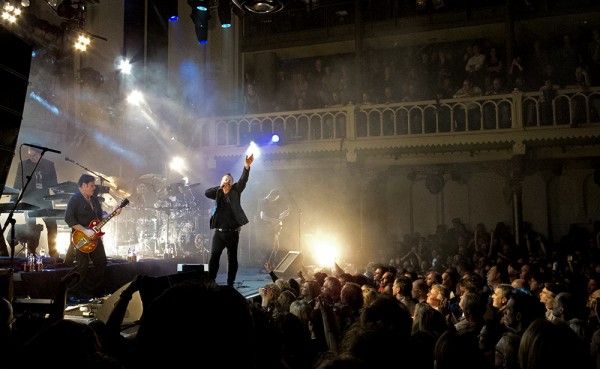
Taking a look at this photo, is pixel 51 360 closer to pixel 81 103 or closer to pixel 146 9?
pixel 81 103

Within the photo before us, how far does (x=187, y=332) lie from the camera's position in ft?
4.30

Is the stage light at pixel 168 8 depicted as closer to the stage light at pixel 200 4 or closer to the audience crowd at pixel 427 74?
the audience crowd at pixel 427 74

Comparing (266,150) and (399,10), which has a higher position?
(399,10)

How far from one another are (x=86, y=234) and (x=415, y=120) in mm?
10280

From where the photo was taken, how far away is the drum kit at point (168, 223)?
47.0 ft

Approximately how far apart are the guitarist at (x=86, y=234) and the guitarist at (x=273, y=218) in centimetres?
893

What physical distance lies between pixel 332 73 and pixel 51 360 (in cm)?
1819

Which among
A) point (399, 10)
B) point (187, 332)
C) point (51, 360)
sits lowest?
point (51, 360)

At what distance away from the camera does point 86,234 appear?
25.1 feet

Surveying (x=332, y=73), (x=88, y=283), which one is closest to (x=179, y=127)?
(x=332, y=73)

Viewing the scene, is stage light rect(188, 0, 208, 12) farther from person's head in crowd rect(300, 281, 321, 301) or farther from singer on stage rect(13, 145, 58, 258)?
person's head in crowd rect(300, 281, 321, 301)

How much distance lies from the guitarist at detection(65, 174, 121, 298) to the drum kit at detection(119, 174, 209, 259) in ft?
19.6

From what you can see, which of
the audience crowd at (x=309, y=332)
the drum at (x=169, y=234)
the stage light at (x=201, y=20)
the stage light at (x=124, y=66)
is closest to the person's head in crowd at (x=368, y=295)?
the audience crowd at (x=309, y=332)

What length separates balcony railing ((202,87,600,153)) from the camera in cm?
1373
